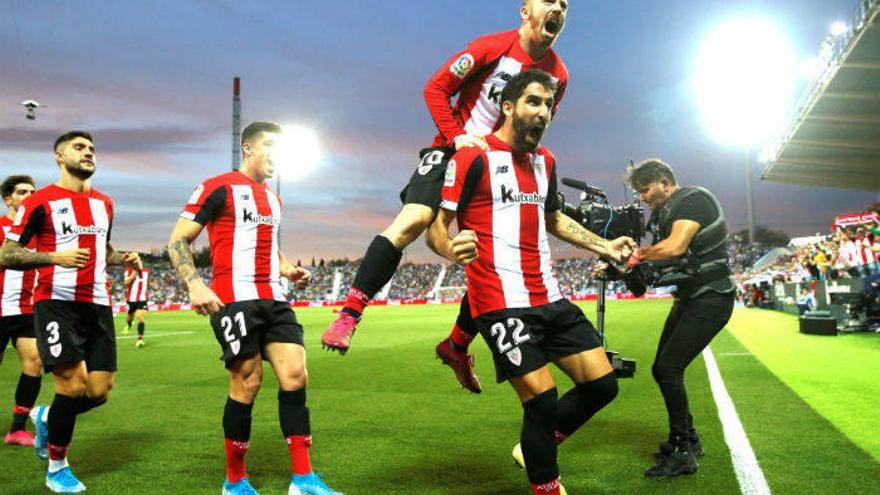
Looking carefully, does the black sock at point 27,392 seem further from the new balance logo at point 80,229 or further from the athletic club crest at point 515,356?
the athletic club crest at point 515,356

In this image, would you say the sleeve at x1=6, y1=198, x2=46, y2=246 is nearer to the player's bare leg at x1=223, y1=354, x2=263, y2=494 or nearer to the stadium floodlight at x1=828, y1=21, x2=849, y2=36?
the player's bare leg at x1=223, y1=354, x2=263, y2=494

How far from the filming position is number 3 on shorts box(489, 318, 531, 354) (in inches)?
144

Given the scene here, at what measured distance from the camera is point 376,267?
11.7ft

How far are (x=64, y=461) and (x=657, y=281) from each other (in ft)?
14.7

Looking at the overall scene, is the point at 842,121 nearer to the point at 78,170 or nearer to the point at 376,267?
the point at 78,170

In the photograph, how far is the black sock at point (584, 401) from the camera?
389cm

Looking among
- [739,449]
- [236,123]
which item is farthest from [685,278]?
[236,123]

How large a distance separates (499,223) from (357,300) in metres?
0.87

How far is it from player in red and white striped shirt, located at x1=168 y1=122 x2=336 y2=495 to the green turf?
521 mm

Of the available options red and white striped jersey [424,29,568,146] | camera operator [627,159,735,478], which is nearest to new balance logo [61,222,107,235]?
red and white striped jersey [424,29,568,146]

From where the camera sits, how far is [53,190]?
5414 mm

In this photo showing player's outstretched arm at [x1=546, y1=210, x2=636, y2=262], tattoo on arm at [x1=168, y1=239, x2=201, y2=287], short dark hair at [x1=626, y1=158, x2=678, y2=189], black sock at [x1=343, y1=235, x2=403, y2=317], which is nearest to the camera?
black sock at [x1=343, y1=235, x2=403, y2=317]

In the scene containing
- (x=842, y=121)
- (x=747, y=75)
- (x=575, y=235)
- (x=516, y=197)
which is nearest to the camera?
(x=516, y=197)

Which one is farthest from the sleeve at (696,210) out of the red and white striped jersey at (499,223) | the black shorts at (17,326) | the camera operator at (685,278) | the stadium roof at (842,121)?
the stadium roof at (842,121)
